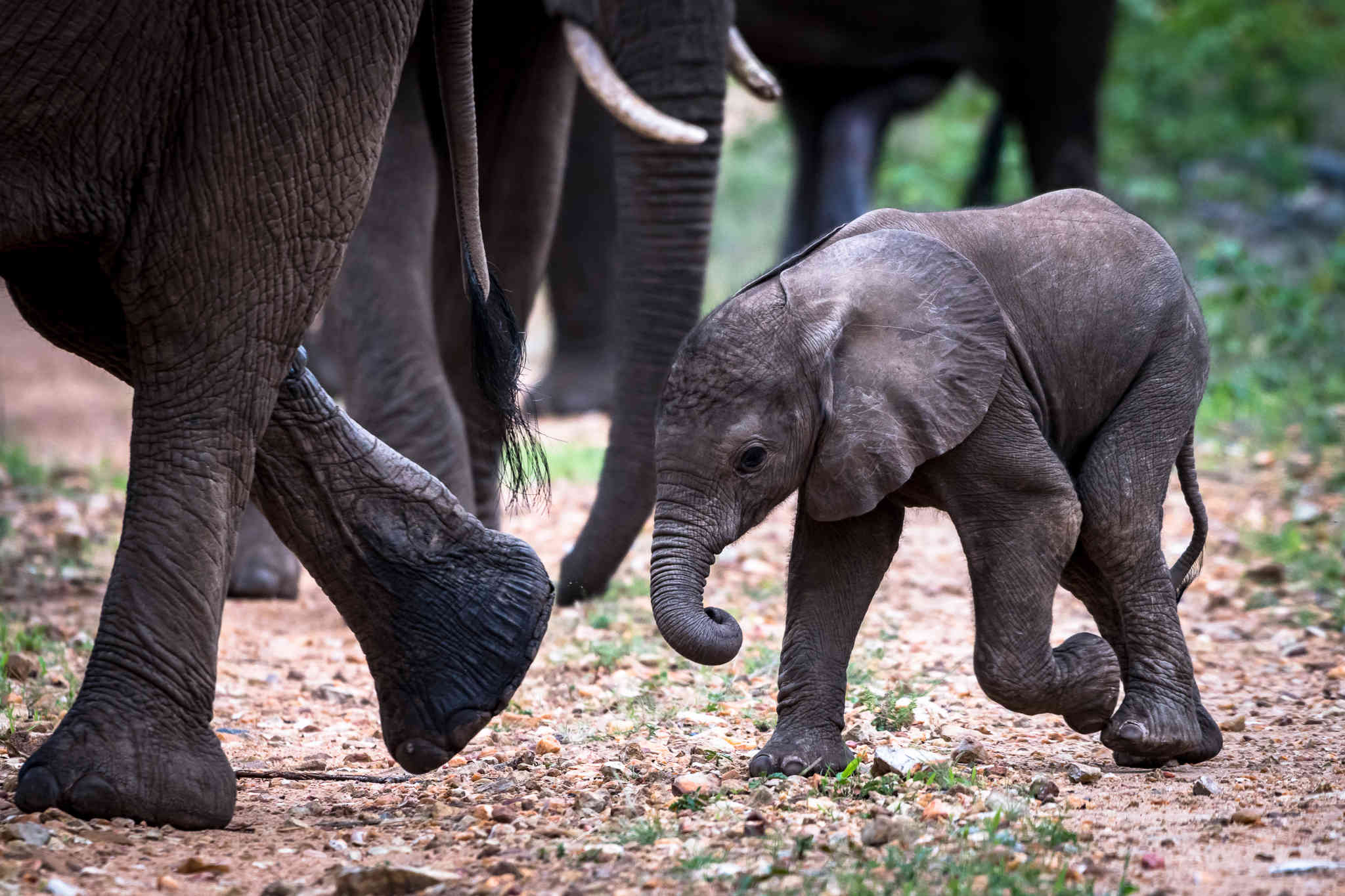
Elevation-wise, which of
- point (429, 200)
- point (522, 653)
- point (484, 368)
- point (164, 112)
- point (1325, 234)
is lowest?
point (522, 653)

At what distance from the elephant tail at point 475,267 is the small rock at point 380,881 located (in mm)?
1243

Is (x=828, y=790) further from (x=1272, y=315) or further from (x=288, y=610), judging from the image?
(x=1272, y=315)

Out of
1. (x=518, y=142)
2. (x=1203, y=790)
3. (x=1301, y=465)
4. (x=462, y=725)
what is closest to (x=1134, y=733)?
(x=1203, y=790)

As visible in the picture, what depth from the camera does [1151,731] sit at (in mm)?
3531

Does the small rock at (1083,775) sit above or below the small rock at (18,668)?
above

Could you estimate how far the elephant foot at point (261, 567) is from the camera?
5699mm

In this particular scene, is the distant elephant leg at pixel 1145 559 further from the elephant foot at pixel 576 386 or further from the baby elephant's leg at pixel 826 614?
the elephant foot at pixel 576 386

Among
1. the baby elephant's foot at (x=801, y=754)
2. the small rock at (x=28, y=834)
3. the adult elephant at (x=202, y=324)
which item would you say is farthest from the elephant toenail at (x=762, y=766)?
the small rock at (x=28, y=834)

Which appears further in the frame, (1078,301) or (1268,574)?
(1268,574)

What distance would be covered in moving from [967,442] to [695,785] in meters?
0.83

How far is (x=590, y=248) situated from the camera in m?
9.92

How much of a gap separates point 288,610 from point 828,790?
108 inches

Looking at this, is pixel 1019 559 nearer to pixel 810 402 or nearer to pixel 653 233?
pixel 810 402

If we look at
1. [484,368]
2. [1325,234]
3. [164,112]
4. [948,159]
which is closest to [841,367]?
[484,368]
